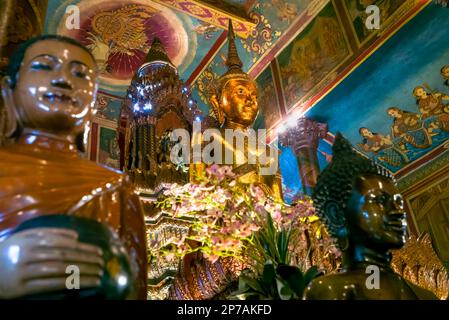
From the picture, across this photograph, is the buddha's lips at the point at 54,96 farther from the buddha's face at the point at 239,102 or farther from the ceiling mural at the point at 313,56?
the ceiling mural at the point at 313,56

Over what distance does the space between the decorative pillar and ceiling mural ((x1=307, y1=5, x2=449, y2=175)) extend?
244mm

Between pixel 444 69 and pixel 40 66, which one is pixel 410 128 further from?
pixel 40 66

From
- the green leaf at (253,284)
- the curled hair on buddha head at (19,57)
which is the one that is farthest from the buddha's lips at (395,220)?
the curled hair on buddha head at (19,57)

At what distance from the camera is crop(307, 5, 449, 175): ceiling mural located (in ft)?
19.1

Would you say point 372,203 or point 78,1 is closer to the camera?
point 372,203

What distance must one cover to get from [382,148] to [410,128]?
21.7 inches

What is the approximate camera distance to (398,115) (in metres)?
6.64

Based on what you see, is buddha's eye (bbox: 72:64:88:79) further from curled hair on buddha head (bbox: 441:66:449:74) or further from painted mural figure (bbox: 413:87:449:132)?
painted mural figure (bbox: 413:87:449:132)

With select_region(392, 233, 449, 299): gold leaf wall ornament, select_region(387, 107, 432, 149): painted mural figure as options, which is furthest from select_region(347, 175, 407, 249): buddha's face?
select_region(387, 107, 432, 149): painted mural figure

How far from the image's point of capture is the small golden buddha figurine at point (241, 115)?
3.57 m
